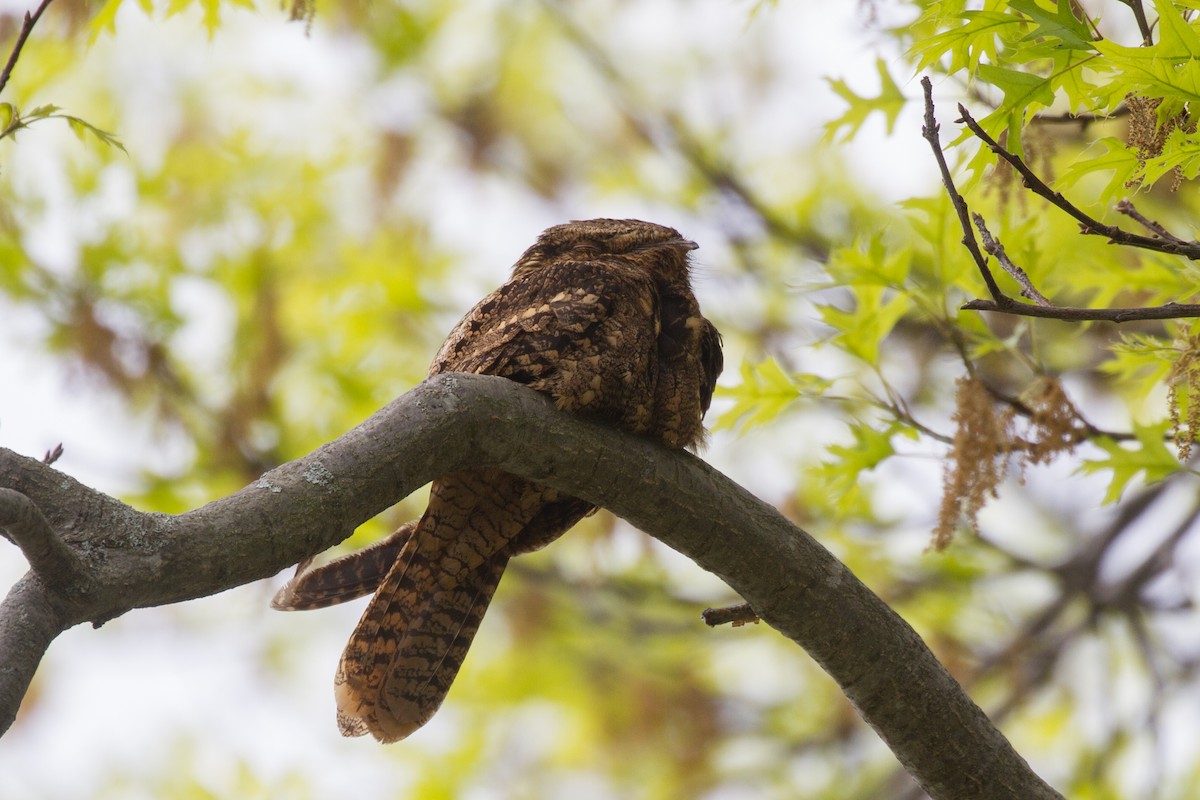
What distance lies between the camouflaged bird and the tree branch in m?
0.16

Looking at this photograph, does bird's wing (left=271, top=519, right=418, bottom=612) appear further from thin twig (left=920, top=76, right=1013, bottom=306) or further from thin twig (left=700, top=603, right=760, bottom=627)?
thin twig (left=920, top=76, right=1013, bottom=306)

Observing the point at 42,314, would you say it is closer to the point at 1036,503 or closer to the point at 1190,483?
the point at 1190,483

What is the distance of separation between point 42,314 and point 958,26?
4.10 meters

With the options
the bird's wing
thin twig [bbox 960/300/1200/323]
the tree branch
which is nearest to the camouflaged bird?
the bird's wing

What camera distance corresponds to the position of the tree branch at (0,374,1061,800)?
169 cm

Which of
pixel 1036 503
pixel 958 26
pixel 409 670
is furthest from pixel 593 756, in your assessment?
pixel 958 26

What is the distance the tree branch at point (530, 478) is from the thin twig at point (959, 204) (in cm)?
75

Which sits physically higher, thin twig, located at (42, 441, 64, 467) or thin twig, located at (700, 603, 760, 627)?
thin twig, located at (700, 603, 760, 627)

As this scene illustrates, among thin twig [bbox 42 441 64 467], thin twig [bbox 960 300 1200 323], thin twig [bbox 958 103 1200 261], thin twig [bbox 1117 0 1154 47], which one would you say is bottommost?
thin twig [bbox 42 441 64 467]

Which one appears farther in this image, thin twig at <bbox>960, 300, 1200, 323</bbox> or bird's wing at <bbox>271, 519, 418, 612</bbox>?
bird's wing at <bbox>271, 519, 418, 612</bbox>

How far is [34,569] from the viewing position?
1592 millimetres

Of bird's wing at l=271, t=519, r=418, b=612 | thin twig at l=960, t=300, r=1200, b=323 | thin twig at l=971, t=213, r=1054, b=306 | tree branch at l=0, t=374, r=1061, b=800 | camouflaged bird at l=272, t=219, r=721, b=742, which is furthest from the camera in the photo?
bird's wing at l=271, t=519, r=418, b=612

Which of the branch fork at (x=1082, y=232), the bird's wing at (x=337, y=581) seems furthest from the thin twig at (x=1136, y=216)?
the bird's wing at (x=337, y=581)

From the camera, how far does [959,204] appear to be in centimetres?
192
